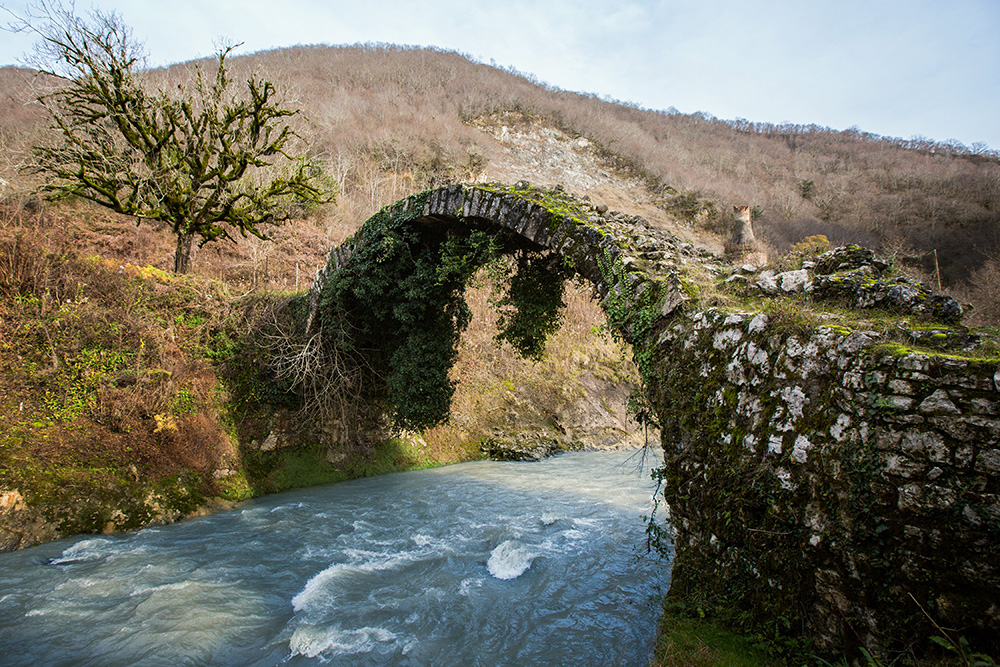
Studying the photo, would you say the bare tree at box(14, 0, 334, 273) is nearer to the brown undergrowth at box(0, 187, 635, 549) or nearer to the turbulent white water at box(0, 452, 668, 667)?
the brown undergrowth at box(0, 187, 635, 549)

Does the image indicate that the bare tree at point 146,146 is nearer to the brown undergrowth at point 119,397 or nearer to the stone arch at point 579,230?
the brown undergrowth at point 119,397

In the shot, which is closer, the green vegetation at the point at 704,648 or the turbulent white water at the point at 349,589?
the green vegetation at the point at 704,648

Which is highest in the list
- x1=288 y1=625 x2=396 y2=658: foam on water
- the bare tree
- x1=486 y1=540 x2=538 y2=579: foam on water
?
the bare tree

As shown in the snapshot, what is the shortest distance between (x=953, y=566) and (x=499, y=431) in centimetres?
1167

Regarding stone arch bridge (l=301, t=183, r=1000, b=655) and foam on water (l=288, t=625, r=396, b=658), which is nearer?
stone arch bridge (l=301, t=183, r=1000, b=655)

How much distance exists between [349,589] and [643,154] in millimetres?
44074

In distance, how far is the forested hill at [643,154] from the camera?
23.7 meters

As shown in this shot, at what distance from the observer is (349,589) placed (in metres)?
5.85

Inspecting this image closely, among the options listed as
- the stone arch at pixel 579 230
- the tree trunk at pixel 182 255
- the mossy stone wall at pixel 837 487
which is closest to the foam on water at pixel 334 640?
the mossy stone wall at pixel 837 487

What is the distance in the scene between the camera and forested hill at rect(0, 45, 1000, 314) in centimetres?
2369

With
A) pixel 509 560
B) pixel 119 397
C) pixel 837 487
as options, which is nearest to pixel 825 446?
pixel 837 487

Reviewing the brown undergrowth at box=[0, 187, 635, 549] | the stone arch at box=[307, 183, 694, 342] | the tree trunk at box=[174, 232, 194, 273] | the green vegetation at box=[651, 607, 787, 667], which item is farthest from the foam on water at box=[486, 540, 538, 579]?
the tree trunk at box=[174, 232, 194, 273]

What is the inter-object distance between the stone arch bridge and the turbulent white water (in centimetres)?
173

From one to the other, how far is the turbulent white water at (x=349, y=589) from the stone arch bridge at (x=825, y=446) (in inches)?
68.1
